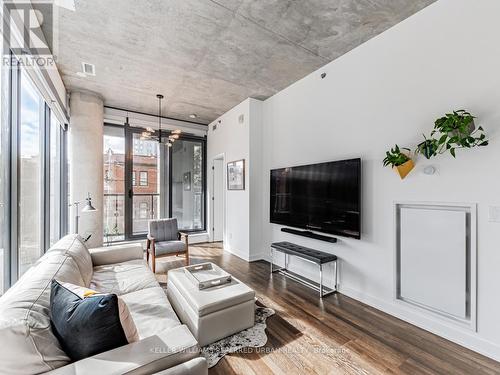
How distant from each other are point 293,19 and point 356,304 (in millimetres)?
3289

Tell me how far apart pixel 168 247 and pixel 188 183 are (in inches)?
98.9

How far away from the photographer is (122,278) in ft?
8.09

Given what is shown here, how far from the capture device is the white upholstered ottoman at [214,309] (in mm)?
2002

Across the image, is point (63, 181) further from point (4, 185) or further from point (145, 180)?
point (4, 185)

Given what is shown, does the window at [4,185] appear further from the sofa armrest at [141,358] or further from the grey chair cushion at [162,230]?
the grey chair cushion at [162,230]

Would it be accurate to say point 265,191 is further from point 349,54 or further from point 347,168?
point 349,54

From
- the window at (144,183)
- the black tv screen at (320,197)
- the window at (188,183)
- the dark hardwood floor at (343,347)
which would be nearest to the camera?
the dark hardwood floor at (343,347)

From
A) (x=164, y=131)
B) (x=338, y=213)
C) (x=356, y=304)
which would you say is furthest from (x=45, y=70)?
(x=356, y=304)

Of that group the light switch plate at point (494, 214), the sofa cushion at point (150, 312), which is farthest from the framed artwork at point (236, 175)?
the light switch plate at point (494, 214)

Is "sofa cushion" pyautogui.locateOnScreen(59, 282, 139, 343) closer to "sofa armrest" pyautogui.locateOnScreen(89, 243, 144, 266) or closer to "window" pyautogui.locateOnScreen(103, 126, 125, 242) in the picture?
"sofa armrest" pyautogui.locateOnScreen(89, 243, 144, 266)

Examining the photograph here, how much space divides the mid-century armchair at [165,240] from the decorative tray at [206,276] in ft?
4.17

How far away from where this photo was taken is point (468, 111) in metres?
2.07

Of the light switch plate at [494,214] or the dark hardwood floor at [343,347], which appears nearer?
the dark hardwood floor at [343,347]

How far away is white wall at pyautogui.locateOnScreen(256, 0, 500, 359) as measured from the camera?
1.96 metres
